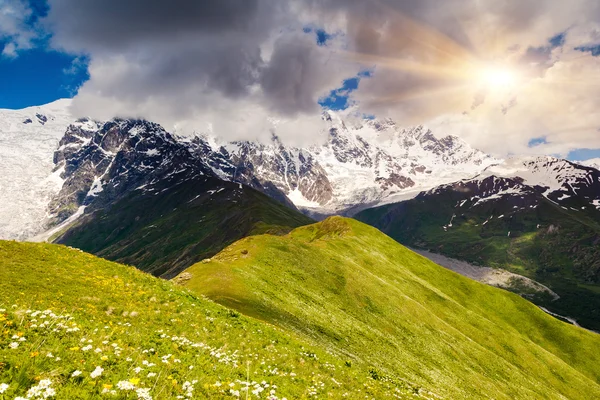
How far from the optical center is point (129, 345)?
16500 millimetres

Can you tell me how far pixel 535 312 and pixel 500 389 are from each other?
69449 millimetres

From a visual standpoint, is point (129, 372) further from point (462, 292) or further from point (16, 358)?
point (462, 292)

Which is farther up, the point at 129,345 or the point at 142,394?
the point at 142,394

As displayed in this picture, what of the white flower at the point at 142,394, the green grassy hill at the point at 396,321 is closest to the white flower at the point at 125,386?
the white flower at the point at 142,394

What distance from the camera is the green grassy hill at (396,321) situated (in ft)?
151

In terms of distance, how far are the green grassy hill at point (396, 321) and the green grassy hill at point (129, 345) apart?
9918mm

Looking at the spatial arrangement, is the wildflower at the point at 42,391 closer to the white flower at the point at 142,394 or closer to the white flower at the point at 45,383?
the white flower at the point at 45,383

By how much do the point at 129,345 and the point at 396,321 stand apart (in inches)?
2223

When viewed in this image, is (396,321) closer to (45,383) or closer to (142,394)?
(142,394)

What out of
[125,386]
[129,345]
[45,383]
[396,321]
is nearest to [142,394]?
[125,386]

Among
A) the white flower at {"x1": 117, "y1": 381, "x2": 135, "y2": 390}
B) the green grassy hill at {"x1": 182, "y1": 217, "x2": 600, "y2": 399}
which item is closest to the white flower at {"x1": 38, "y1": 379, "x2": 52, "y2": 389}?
the white flower at {"x1": 117, "y1": 381, "x2": 135, "y2": 390}

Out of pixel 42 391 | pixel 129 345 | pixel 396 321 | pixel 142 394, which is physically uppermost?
pixel 42 391

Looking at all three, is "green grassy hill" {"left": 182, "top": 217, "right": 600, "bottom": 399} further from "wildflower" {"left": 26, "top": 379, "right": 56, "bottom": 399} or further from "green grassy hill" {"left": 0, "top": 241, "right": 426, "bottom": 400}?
"wildflower" {"left": 26, "top": 379, "right": 56, "bottom": 399}

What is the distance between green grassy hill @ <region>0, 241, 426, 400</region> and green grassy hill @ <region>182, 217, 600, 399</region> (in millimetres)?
9918
